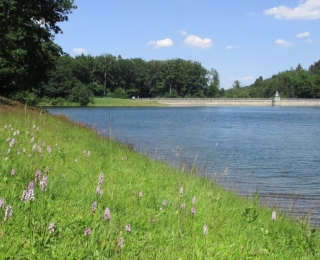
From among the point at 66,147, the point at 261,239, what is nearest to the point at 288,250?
the point at 261,239

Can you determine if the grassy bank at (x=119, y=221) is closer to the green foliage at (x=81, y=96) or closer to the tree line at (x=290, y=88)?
the green foliage at (x=81, y=96)

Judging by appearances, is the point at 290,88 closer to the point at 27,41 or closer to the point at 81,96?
the point at 81,96

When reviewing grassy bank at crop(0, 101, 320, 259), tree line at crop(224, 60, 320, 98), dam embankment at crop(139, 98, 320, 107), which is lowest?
dam embankment at crop(139, 98, 320, 107)

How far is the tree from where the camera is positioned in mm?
24256

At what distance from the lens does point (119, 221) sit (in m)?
4.44

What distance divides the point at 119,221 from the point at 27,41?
82.7 ft

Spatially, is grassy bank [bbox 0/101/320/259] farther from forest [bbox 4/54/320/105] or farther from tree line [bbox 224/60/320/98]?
tree line [bbox 224/60/320/98]

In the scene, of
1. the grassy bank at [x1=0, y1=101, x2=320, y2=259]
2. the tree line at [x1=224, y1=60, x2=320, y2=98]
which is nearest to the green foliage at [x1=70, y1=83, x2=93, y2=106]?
the tree line at [x1=224, y1=60, x2=320, y2=98]

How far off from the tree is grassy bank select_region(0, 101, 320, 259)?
19095mm

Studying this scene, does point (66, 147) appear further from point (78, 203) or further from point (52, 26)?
point (52, 26)

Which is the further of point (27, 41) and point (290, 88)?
point (290, 88)

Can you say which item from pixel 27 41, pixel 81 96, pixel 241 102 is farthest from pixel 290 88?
pixel 27 41

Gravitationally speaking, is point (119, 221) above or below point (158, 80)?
below

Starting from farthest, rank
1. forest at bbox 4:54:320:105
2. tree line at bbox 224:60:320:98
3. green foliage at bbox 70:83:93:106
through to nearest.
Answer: tree line at bbox 224:60:320:98 < forest at bbox 4:54:320:105 < green foliage at bbox 70:83:93:106
